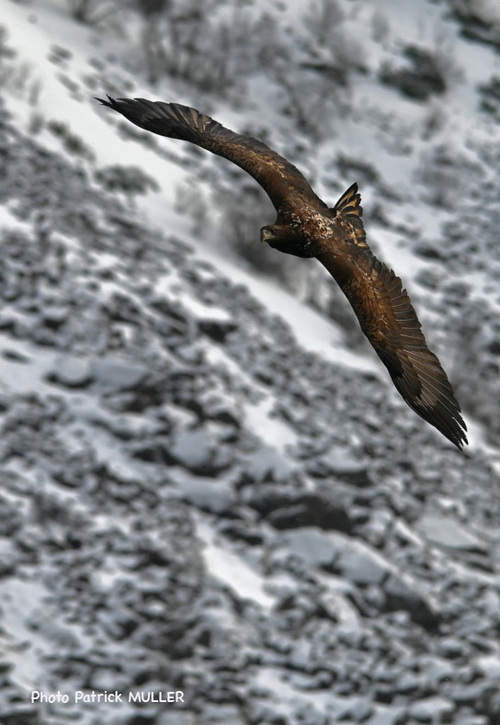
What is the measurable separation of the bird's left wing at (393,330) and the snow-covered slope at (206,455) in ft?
25.5

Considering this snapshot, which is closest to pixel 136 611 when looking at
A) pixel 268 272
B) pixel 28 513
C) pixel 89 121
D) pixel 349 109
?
pixel 28 513

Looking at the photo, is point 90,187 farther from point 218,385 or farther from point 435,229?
point 435,229

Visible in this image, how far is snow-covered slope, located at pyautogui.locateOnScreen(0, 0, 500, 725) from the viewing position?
15695 mm

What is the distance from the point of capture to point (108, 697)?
48.8ft

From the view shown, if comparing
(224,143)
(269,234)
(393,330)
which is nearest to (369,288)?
(393,330)

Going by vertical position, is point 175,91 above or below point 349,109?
below

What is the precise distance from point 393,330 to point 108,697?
8.19 m

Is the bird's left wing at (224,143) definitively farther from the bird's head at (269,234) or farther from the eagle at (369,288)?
the bird's head at (269,234)

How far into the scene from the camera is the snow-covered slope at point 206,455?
51.5 ft

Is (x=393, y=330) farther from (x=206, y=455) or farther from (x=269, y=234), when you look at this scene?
(x=206, y=455)

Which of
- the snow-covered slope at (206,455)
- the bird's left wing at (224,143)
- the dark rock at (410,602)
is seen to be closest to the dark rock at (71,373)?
the snow-covered slope at (206,455)

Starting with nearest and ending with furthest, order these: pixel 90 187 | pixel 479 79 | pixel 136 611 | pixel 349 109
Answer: pixel 136 611 → pixel 90 187 → pixel 349 109 → pixel 479 79

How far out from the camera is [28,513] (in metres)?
15.9

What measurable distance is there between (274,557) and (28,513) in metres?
3.53
